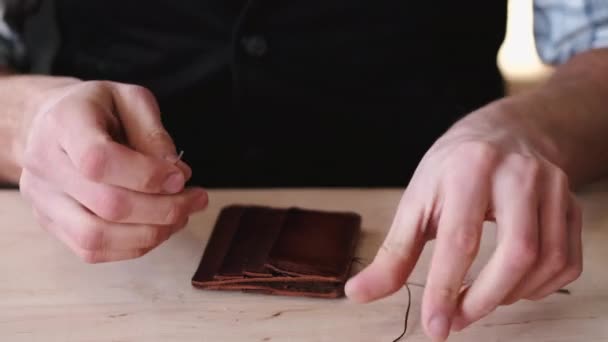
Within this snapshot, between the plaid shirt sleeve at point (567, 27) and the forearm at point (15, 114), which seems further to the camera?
the plaid shirt sleeve at point (567, 27)

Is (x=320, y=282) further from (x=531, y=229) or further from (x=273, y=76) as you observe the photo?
(x=273, y=76)

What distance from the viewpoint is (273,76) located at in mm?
910

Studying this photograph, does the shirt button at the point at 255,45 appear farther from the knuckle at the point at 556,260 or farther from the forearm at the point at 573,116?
the knuckle at the point at 556,260

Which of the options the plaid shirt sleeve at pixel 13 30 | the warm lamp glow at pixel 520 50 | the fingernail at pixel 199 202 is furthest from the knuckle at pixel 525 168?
the warm lamp glow at pixel 520 50

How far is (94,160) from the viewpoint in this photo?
0.57 m

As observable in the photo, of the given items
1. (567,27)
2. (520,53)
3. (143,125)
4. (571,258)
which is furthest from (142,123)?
(520,53)

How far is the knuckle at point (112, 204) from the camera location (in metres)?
0.59

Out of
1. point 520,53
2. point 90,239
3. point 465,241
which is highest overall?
point 465,241

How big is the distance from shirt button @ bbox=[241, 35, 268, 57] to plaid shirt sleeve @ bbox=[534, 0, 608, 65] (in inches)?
13.6

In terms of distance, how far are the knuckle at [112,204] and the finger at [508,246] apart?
269mm

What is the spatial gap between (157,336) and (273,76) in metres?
0.41

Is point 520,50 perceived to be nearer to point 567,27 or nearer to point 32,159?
point 567,27

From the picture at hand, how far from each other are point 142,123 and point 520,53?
1046 mm

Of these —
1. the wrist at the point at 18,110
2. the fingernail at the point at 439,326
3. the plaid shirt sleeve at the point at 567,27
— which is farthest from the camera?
the plaid shirt sleeve at the point at 567,27
